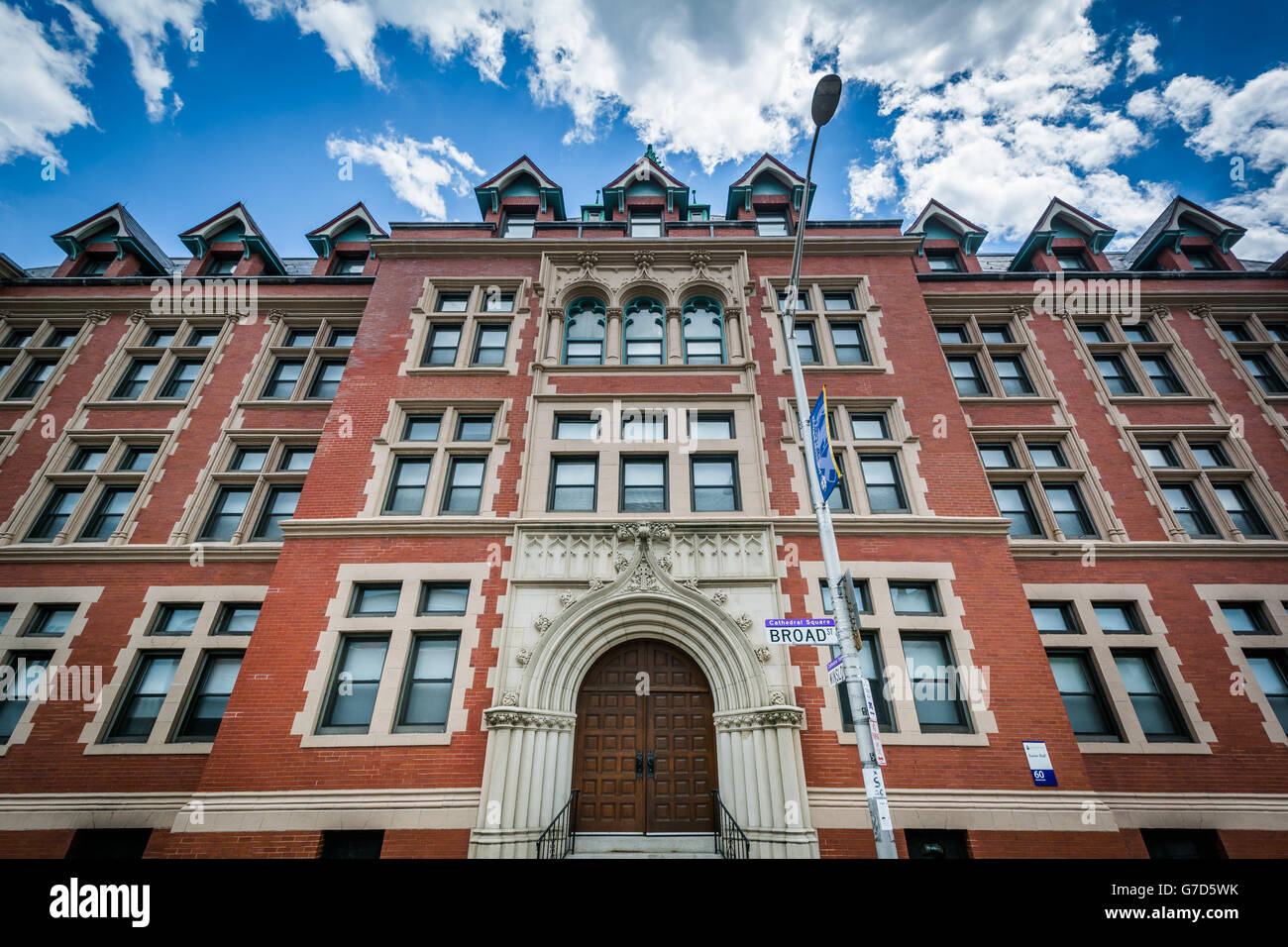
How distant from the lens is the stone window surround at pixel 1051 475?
546 inches

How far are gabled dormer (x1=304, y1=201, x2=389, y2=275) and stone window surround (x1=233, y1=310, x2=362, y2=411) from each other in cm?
253

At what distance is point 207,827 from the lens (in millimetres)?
9812

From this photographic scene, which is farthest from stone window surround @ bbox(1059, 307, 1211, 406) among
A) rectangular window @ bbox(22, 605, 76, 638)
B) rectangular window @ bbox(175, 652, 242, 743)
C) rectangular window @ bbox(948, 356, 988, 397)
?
rectangular window @ bbox(22, 605, 76, 638)

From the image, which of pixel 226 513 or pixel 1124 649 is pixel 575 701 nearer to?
pixel 226 513

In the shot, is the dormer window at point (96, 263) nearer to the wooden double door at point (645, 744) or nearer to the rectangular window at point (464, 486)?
the rectangular window at point (464, 486)

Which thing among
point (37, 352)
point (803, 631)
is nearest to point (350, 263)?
point (37, 352)

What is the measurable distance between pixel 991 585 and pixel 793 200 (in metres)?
14.6

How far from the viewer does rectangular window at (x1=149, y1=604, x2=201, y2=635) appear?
1328 cm

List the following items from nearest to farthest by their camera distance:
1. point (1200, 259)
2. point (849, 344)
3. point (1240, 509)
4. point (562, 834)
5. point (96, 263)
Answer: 1. point (562, 834)
2. point (1240, 509)
3. point (849, 344)
4. point (1200, 259)
5. point (96, 263)

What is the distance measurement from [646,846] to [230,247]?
938 inches

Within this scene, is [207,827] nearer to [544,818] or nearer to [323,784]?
[323,784]

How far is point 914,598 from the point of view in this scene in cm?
1228

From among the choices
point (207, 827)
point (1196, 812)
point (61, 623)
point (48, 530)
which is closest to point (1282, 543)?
point (1196, 812)

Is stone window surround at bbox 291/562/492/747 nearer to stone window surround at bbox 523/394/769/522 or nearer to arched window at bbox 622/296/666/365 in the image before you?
stone window surround at bbox 523/394/769/522
